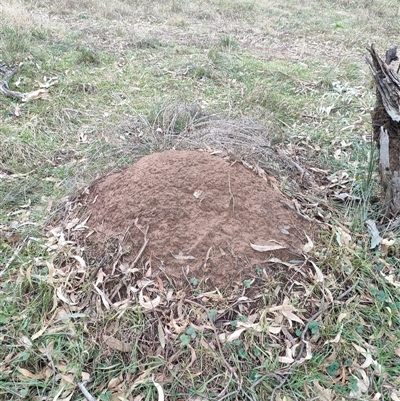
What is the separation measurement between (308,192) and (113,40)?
14.0 feet

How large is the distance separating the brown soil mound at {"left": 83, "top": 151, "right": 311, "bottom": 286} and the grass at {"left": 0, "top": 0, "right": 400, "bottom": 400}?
0.13 m

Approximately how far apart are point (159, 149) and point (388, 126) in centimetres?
141

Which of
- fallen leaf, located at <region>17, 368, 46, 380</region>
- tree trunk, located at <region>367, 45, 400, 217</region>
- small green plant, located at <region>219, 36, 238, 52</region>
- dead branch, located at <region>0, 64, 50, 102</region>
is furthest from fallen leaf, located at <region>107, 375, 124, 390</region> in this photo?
small green plant, located at <region>219, 36, 238, 52</region>

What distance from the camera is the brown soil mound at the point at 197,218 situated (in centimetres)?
186

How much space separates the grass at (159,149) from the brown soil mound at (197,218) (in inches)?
5.2

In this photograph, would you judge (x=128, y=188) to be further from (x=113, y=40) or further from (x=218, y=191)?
(x=113, y=40)

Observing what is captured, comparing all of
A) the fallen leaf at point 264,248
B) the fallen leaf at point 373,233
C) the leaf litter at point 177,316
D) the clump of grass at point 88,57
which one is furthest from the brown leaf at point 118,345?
the clump of grass at point 88,57

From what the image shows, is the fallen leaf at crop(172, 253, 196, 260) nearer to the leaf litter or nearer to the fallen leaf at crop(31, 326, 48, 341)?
the leaf litter

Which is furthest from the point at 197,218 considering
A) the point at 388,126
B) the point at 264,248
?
the point at 388,126

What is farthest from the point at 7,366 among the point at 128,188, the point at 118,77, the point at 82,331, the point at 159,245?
the point at 118,77

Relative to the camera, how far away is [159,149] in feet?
9.23

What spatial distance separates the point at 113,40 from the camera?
5703 millimetres

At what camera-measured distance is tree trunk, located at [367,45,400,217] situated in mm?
2172

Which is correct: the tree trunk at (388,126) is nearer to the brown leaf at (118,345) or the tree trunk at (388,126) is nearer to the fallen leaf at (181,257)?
the fallen leaf at (181,257)
